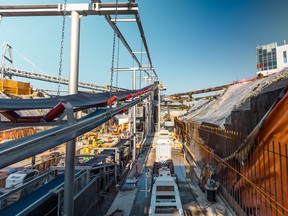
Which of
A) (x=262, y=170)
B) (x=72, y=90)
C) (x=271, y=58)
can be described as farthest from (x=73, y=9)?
(x=271, y=58)

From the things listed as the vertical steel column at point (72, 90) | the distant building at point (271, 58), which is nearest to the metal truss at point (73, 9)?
the vertical steel column at point (72, 90)

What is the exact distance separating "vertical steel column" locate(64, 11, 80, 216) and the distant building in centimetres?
4434

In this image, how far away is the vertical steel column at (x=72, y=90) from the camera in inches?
137

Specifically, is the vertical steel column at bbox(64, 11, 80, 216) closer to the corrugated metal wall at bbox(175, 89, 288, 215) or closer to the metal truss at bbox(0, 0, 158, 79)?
the metal truss at bbox(0, 0, 158, 79)

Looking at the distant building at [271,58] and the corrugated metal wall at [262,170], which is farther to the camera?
the distant building at [271,58]

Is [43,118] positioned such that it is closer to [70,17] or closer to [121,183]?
[70,17]

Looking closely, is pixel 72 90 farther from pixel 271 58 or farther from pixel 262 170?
pixel 271 58

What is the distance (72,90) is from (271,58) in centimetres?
5228

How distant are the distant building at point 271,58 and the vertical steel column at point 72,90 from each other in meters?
44.3

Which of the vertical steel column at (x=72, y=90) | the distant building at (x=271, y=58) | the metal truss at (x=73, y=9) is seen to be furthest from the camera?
the distant building at (x=271, y=58)

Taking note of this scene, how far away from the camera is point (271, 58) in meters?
44.2

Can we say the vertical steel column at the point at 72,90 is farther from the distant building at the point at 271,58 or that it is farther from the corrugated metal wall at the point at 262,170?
the distant building at the point at 271,58

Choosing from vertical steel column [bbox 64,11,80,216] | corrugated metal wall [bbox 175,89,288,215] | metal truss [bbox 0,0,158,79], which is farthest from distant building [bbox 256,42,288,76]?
vertical steel column [bbox 64,11,80,216]

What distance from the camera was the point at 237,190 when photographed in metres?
5.71
